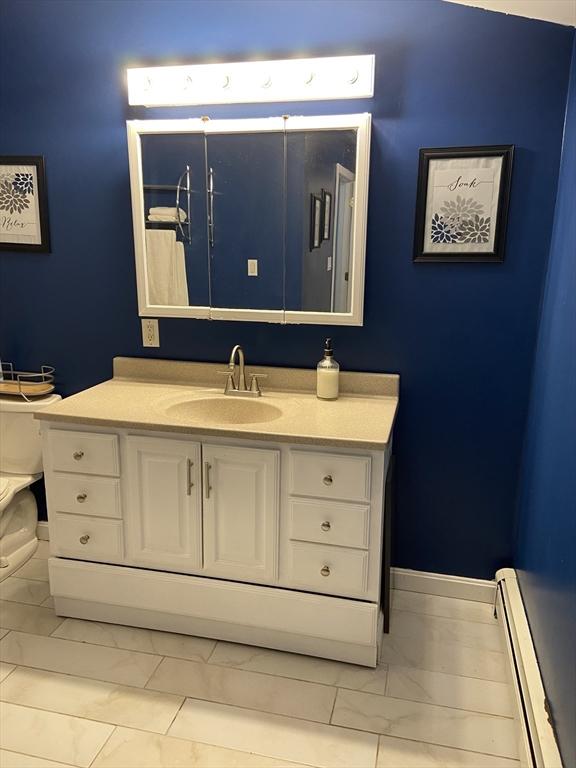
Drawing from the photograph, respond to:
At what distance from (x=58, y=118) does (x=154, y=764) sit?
2.24 metres

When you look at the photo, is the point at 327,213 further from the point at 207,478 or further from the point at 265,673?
the point at 265,673

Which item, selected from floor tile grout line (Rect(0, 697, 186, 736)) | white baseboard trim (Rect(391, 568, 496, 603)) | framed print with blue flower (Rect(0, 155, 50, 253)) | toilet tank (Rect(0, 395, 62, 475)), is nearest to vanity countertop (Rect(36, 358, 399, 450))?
toilet tank (Rect(0, 395, 62, 475))

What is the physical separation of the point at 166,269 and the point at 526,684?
6.02ft

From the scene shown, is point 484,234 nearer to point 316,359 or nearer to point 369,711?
point 316,359

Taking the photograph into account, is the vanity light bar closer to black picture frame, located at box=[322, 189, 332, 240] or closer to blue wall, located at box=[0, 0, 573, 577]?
blue wall, located at box=[0, 0, 573, 577]

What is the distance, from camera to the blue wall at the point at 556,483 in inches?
57.2

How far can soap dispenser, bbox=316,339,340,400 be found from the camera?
2.20m

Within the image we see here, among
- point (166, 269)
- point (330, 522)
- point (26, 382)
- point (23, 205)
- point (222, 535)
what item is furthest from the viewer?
point (26, 382)

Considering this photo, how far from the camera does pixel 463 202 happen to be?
2.08 m

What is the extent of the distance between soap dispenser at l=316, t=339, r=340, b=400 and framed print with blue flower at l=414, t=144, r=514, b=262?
0.50 meters

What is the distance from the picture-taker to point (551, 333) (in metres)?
1.90

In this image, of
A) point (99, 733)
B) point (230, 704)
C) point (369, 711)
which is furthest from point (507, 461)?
point (99, 733)

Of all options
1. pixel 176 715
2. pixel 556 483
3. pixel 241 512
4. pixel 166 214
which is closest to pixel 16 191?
pixel 166 214

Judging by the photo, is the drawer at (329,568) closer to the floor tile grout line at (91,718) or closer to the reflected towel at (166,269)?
the floor tile grout line at (91,718)
